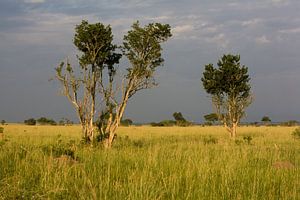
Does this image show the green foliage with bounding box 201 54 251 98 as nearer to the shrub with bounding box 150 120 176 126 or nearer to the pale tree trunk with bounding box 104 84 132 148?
the pale tree trunk with bounding box 104 84 132 148

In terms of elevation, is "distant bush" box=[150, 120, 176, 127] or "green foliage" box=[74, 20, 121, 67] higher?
"green foliage" box=[74, 20, 121, 67]

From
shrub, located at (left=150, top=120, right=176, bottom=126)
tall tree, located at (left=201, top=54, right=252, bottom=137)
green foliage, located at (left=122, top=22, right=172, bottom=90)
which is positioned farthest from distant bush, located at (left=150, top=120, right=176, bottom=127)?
green foliage, located at (left=122, top=22, right=172, bottom=90)

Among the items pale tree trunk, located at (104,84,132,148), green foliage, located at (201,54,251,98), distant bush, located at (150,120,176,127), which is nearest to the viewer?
pale tree trunk, located at (104,84,132,148)

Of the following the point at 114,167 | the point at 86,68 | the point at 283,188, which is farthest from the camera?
the point at 86,68

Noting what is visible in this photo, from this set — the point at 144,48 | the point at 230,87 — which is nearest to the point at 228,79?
the point at 230,87

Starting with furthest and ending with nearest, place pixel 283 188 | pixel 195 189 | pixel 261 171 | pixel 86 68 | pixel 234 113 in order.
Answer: pixel 234 113 → pixel 86 68 → pixel 261 171 → pixel 283 188 → pixel 195 189

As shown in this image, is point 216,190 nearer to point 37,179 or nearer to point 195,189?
point 195,189

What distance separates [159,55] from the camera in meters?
19.9

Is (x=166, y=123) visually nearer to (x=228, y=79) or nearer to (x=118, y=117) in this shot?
(x=228, y=79)

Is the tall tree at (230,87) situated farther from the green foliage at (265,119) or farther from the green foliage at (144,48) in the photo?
the green foliage at (265,119)

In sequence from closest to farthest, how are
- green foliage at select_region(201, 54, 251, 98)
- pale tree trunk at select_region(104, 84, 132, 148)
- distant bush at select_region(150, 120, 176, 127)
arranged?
pale tree trunk at select_region(104, 84, 132, 148) → green foliage at select_region(201, 54, 251, 98) → distant bush at select_region(150, 120, 176, 127)

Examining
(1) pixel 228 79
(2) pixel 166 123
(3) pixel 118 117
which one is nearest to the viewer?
(3) pixel 118 117

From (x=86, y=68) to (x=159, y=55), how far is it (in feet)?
11.0

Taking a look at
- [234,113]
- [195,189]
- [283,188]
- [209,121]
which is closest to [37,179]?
[195,189]
